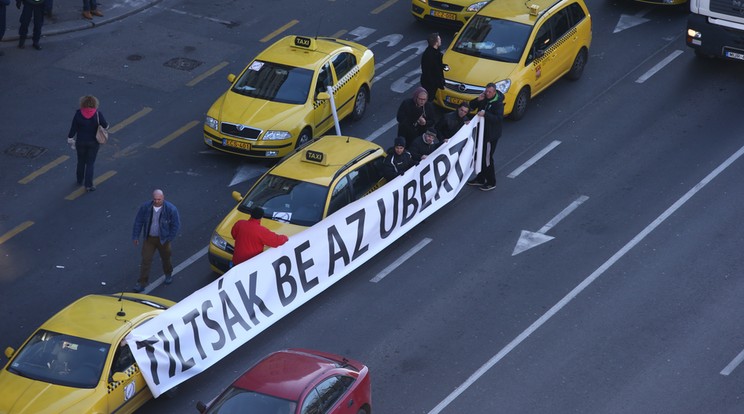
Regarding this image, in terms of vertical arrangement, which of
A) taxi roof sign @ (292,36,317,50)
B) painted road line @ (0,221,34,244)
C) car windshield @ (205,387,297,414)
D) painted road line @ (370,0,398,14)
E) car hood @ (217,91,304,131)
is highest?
taxi roof sign @ (292,36,317,50)

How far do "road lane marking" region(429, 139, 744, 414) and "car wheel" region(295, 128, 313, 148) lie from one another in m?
5.80

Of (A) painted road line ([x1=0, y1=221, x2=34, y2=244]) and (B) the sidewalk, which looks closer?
(A) painted road line ([x1=0, y1=221, x2=34, y2=244])

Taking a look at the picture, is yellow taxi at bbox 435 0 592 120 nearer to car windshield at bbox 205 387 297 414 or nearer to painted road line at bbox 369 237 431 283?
painted road line at bbox 369 237 431 283

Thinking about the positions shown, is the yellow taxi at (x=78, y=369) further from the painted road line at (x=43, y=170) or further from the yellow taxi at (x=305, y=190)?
the painted road line at (x=43, y=170)

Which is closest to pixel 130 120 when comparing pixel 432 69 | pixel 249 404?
pixel 432 69

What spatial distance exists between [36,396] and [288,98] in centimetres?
897

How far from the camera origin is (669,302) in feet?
59.4

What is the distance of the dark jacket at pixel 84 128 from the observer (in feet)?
68.8

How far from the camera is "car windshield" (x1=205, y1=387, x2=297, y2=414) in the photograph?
13898mm

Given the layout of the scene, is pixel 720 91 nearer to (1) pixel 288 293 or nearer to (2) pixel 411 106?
(2) pixel 411 106

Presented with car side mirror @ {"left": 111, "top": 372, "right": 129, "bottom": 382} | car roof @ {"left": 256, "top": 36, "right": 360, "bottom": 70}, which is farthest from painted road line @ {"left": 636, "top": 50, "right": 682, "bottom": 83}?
car side mirror @ {"left": 111, "top": 372, "right": 129, "bottom": 382}

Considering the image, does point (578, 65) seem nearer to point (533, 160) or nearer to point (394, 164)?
point (533, 160)

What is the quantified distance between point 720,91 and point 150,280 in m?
11.7

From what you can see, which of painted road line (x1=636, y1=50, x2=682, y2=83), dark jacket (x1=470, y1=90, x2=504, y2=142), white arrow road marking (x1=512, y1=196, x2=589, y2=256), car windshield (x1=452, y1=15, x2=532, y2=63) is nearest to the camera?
white arrow road marking (x1=512, y1=196, x2=589, y2=256)
